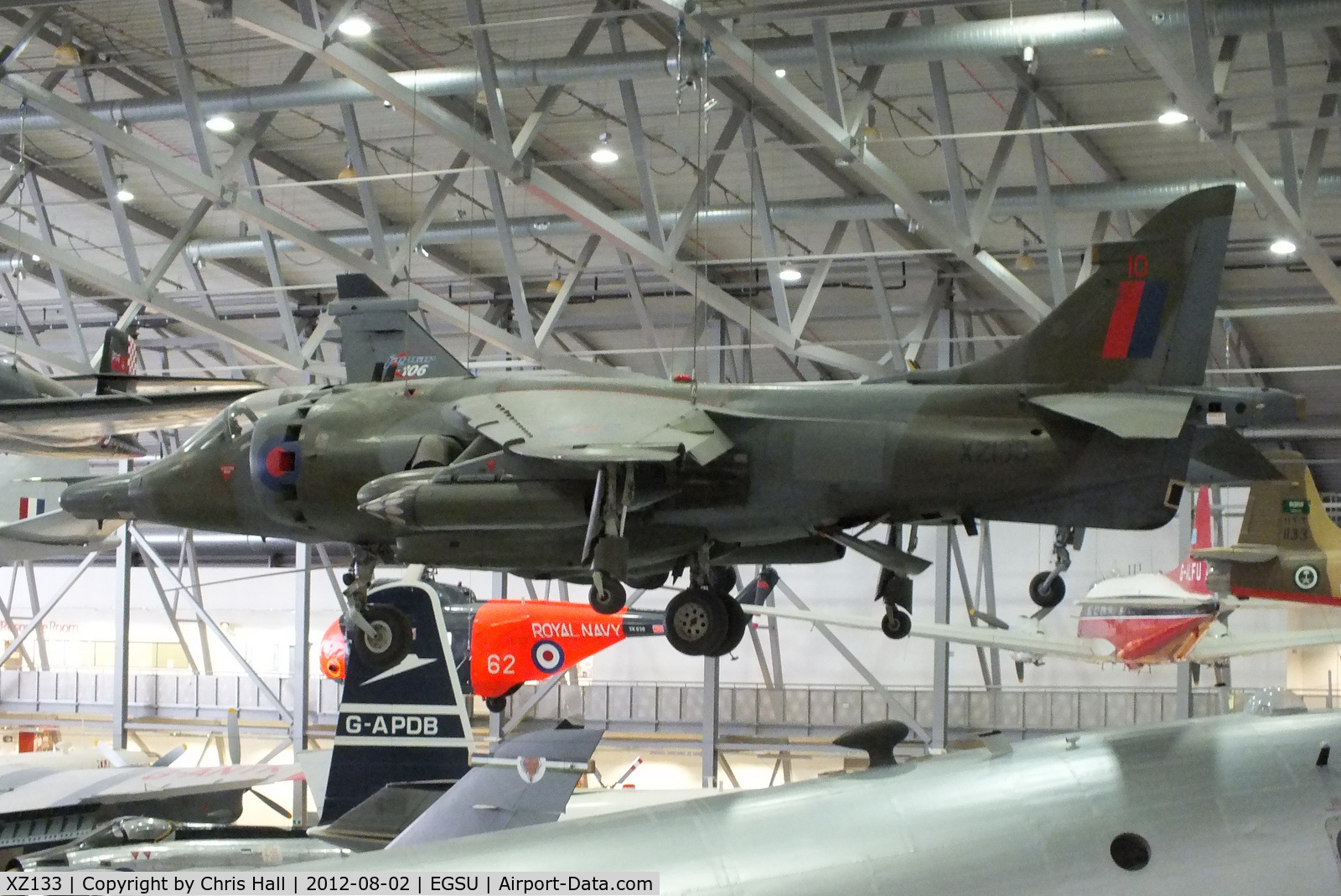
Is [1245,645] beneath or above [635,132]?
beneath

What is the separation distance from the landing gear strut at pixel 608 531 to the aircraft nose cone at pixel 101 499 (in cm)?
388

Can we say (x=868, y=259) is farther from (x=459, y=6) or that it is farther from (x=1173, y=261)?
(x=1173, y=261)

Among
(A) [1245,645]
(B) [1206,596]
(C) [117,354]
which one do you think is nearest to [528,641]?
(C) [117,354]

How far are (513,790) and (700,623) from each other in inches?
101

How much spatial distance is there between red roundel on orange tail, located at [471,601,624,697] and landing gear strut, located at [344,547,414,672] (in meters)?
10.4

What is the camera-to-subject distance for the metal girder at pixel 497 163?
1241 cm

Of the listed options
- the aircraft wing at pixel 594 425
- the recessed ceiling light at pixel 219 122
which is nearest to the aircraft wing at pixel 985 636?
the aircraft wing at pixel 594 425

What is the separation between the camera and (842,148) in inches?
495

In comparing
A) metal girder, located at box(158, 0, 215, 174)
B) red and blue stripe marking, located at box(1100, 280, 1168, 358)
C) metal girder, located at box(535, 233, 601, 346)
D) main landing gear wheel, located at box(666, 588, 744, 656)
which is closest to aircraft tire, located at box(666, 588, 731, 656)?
main landing gear wheel, located at box(666, 588, 744, 656)

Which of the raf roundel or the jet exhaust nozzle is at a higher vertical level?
the jet exhaust nozzle

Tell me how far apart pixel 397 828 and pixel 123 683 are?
12.7 meters

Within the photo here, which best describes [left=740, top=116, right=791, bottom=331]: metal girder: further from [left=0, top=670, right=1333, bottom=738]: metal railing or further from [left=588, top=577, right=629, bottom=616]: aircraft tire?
[left=0, top=670, right=1333, bottom=738]: metal railing

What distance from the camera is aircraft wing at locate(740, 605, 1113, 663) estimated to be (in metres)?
14.2

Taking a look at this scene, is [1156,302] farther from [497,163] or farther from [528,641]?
[528,641]
